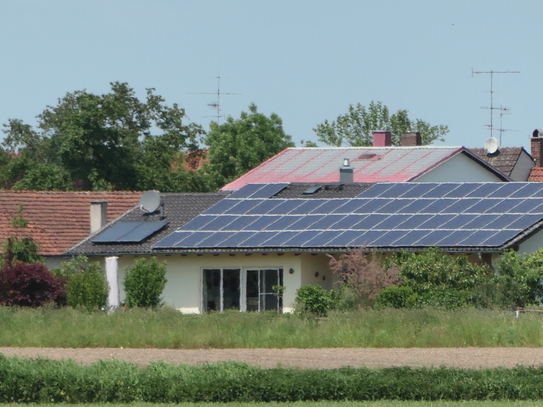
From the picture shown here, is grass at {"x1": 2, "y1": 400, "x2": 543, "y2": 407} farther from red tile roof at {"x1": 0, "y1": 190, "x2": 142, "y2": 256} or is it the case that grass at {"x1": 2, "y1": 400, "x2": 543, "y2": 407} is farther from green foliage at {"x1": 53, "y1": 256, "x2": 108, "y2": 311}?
red tile roof at {"x1": 0, "y1": 190, "x2": 142, "y2": 256}

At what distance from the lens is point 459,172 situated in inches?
1871

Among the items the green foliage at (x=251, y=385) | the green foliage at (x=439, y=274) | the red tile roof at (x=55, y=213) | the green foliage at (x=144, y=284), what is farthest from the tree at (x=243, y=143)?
the green foliage at (x=251, y=385)

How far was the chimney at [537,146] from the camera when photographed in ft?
208

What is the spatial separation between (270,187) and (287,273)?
6.54 m

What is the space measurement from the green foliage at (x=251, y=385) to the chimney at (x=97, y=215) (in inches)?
928

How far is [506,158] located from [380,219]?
23.9m

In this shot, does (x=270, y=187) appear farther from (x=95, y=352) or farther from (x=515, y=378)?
(x=515, y=378)

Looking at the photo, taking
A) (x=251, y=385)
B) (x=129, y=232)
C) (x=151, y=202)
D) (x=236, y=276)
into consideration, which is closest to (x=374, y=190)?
(x=236, y=276)

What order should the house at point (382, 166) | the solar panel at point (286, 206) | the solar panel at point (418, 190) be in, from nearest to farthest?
the solar panel at point (418, 190) → the solar panel at point (286, 206) → the house at point (382, 166)

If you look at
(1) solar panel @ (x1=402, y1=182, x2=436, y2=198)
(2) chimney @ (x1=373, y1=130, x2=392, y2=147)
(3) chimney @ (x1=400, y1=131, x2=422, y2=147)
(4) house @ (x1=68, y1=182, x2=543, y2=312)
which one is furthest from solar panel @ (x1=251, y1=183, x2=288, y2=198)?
(3) chimney @ (x1=400, y1=131, x2=422, y2=147)

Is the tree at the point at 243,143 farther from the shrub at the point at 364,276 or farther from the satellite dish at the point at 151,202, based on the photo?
the shrub at the point at 364,276

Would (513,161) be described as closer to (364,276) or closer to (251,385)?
(364,276)

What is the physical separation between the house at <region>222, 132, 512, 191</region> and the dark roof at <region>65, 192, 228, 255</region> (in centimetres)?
704

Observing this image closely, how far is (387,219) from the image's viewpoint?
3494 centimetres
